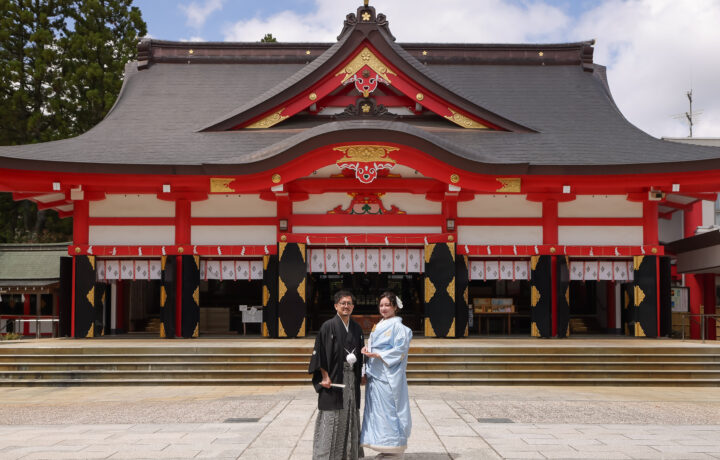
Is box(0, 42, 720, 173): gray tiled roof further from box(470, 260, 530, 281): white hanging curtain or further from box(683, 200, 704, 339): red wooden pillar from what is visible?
box(683, 200, 704, 339): red wooden pillar

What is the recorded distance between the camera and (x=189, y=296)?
15.2 m

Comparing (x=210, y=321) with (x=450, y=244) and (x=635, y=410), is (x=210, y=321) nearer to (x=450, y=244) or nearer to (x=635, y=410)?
(x=450, y=244)

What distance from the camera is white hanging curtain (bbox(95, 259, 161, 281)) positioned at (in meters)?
15.6

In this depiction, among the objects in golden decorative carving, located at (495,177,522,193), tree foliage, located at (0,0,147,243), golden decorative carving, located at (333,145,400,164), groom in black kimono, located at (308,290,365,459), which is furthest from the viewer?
tree foliage, located at (0,0,147,243)

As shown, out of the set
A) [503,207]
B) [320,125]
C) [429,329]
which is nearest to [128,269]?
[320,125]

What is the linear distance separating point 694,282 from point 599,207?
6118 mm

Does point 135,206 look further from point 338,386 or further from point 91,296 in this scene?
point 338,386

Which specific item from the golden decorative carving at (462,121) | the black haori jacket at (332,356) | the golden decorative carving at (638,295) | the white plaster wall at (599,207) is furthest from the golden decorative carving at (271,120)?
the black haori jacket at (332,356)

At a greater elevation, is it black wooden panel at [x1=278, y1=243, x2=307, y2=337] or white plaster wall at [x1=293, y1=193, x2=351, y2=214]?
white plaster wall at [x1=293, y1=193, x2=351, y2=214]

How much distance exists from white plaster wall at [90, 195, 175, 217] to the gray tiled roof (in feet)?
3.39

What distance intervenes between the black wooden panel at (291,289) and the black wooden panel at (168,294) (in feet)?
7.85

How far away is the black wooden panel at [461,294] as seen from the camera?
15102mm

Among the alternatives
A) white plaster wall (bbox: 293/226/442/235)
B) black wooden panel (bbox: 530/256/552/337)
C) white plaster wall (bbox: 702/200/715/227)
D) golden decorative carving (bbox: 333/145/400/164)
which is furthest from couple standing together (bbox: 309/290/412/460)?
white plaster wall (bbox: 702/200/715/227)

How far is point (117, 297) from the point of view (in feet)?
58.4
